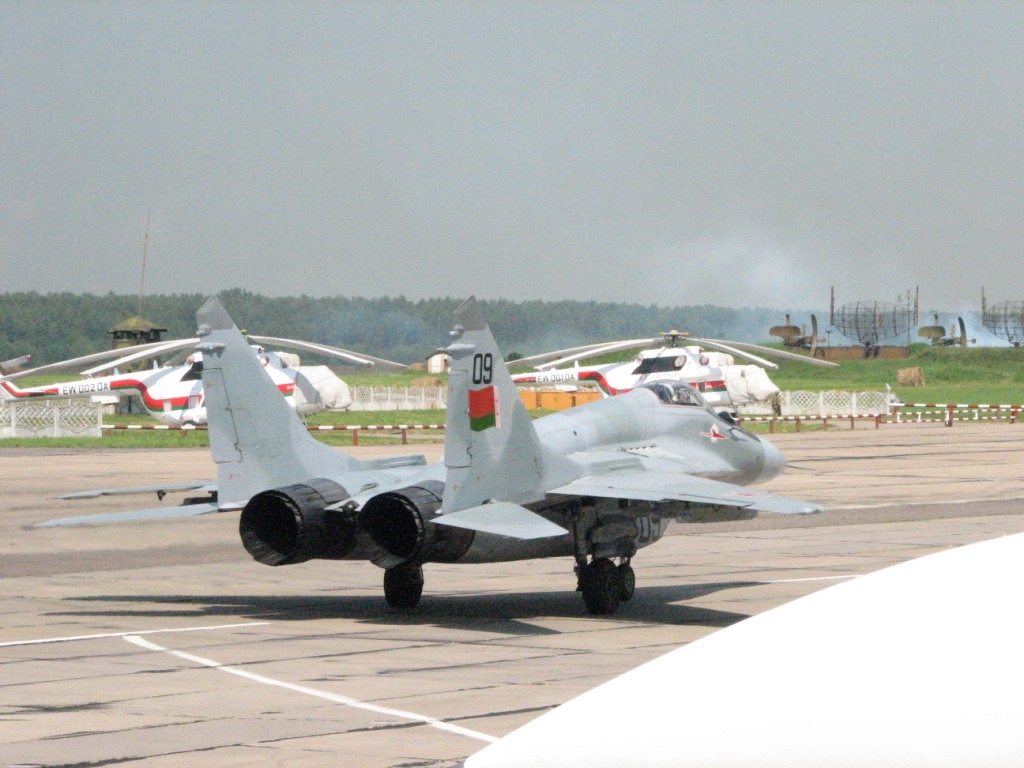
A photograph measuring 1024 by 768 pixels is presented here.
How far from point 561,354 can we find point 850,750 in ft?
135

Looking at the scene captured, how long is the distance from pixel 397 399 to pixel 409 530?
59167mm

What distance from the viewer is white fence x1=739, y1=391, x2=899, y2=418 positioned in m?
63.5

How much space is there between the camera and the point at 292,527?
13.4 metres

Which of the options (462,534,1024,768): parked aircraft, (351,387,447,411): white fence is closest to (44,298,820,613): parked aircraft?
(462,534,1024,768): parked aircraft

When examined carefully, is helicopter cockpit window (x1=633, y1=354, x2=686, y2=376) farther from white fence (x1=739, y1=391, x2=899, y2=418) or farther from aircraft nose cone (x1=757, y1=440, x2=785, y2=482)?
aircraft nose cone (x1=757, y1=440, x2=785, y2=482)

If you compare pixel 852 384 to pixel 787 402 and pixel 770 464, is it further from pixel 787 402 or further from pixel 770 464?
pixel 770 464

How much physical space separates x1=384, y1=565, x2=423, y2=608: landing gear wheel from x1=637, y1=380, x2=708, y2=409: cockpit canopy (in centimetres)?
396

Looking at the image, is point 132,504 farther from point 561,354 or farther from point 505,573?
point 561,354

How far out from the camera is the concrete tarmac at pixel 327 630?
8547 mm

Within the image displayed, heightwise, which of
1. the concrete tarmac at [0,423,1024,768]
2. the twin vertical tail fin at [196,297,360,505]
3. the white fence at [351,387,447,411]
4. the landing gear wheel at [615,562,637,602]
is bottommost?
the concrete tarmac at [0,423,1024,768]

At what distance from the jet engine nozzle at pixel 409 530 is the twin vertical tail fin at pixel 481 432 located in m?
0.22

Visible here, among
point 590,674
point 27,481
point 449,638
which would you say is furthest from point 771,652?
point 27,481

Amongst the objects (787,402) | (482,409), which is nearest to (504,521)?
(482,409)

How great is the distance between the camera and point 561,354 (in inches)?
1716
